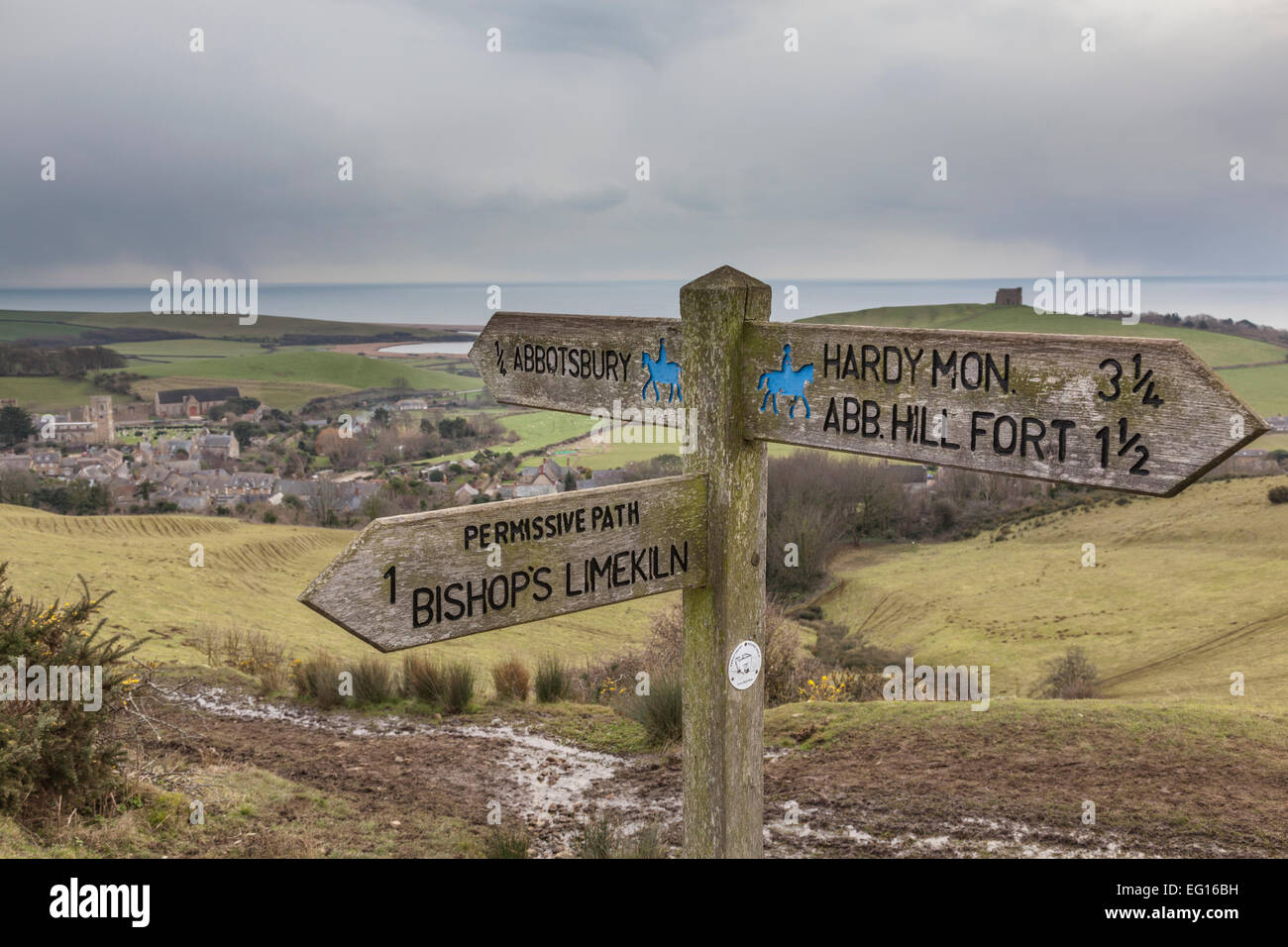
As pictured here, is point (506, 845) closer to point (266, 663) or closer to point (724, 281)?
point (724, 281)

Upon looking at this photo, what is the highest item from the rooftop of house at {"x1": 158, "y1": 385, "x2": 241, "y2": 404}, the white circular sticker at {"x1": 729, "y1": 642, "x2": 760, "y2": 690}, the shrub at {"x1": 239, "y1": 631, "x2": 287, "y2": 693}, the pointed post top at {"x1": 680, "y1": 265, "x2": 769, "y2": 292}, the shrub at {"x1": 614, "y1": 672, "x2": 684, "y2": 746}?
the rooftop of house at {"x1": 158, "y1": 385, "x2": 241, "y2": 404}

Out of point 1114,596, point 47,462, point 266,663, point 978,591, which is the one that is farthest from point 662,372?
point 47,462

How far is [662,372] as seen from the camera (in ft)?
10.3

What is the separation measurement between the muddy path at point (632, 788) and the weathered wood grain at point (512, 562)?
Answer: 9.32 ft

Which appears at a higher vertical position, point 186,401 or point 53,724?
point 186,401

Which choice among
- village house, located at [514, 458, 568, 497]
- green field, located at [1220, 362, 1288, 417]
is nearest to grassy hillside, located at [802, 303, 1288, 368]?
green field, located at [1220, 362, 1288, 417]

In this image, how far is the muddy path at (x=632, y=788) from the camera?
16.5ft

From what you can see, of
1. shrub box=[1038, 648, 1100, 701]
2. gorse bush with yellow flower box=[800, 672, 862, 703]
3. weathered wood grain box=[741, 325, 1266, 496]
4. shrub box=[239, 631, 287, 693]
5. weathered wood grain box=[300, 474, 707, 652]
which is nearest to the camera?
weathered wood grain box=[741, 325, 1266, 496]

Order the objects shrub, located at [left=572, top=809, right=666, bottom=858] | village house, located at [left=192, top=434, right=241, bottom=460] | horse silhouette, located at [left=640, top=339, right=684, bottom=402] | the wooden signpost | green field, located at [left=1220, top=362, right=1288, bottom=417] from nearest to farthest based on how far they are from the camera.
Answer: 1. the wooden signpost
2. horse silhouette, located at [left=640, top=339, right=684, bottom=402]
3. shrub, located at [left=572, top=809, right=666, bottom=858]
4. green field, located at [left=1220, top=362, right=1288, bottom=417]
5. village house, located at [left=192, top=434, right=241, bottom=460]

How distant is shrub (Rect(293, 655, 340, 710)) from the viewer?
8.69 meters

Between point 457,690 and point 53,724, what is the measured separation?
3.74 m

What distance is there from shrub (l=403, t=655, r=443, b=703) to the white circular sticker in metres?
5.87

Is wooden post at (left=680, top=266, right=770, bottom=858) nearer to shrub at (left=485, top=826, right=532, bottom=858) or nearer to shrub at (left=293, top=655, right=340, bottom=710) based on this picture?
shrub at (left=485, top=826, right=532, bottom=858)

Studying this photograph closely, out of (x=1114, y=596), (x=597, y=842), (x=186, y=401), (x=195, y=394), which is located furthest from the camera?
(x=195, y=394)
